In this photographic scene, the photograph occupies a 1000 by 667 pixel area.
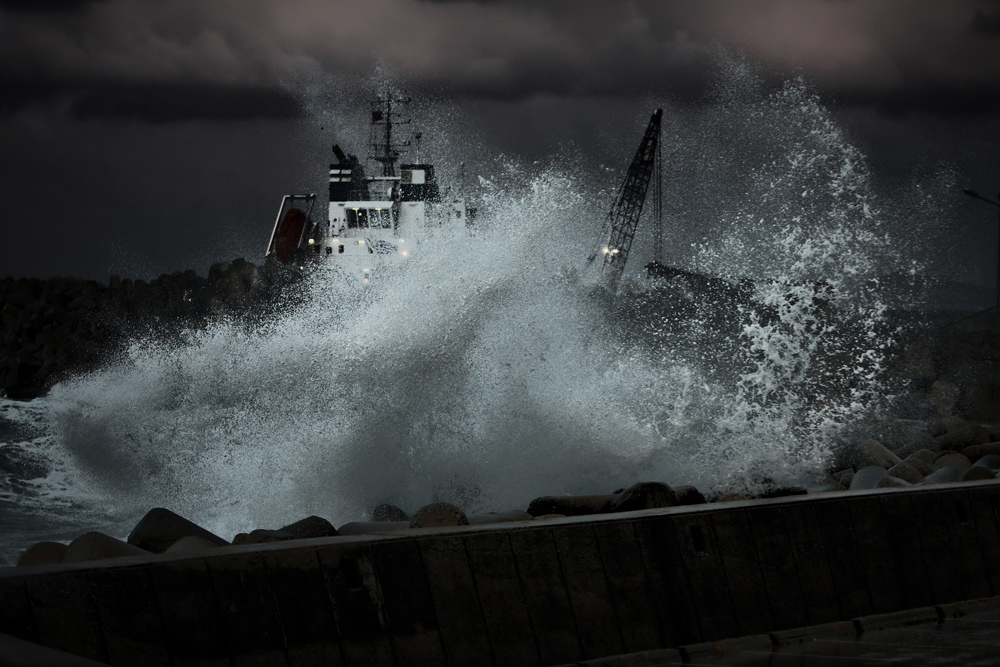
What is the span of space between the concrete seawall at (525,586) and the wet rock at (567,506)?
107 inches

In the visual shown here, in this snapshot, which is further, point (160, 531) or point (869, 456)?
point (869, 456)

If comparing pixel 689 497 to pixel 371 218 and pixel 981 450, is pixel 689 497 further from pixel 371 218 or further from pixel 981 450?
pixel 371 218

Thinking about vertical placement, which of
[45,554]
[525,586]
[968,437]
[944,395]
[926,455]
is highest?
[944,395]

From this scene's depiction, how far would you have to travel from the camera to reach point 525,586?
5.29m

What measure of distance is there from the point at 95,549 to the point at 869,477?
10.8 meters

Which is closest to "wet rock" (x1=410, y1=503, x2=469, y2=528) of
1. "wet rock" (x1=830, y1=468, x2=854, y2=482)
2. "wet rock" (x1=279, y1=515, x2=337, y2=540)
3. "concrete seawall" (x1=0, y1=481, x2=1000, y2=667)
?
"wet rock" (x1=279, y1=515, x2=337, y2=540)

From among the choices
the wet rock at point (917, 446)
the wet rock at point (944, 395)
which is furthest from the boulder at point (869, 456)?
the wet rock at point (944, 395)

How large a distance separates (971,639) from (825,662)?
111 centimetres

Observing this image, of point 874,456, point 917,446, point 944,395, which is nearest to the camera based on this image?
point 874,456

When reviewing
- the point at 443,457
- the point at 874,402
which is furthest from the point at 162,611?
the point at 874,402

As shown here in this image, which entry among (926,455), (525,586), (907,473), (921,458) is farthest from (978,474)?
(525,586)

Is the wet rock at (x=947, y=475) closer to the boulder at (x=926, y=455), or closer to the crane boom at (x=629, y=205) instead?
the boulder at (x=926, y=455)

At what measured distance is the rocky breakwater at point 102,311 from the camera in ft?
166

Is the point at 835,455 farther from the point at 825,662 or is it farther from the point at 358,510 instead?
the point at 825,662
